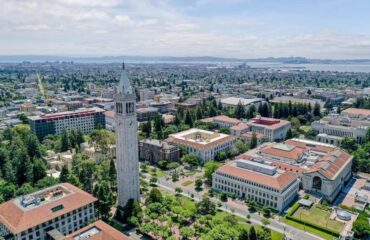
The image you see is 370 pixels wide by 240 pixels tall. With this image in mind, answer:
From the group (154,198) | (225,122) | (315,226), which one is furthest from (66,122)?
(315,226)

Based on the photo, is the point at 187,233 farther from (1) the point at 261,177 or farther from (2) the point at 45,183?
(2) the point at 45,183

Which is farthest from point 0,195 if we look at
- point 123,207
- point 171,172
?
point 171,172

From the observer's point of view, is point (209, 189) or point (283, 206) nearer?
point (283, 206)

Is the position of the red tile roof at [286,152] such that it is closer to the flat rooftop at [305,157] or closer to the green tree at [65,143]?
the flat rooftop at [305,157]

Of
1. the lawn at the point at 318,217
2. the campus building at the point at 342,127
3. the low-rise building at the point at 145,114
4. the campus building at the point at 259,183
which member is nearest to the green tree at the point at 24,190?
the campus building at the point at 259,183

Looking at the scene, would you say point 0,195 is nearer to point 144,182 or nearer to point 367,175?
point 144,182

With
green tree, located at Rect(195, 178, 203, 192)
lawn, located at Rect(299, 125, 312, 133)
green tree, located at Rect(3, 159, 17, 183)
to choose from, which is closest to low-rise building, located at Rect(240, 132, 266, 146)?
lawn, located at Rect(299, 125, 312, 133)
